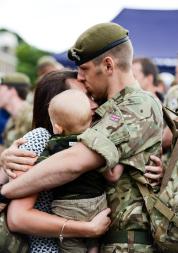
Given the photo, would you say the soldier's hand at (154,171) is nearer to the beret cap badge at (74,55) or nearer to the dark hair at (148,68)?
the beret cap badge at (74,55)

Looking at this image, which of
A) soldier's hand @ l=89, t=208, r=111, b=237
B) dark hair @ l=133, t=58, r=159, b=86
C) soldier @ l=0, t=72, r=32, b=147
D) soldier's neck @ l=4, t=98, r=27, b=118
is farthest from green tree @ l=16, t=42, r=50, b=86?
soldier's hand @ l=89, t=208, r=111, b=237

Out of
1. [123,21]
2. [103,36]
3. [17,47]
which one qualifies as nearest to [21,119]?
[103,36]

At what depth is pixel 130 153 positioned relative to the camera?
3.06m

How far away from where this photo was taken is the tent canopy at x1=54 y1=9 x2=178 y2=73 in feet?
42.0

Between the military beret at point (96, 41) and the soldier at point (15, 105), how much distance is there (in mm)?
4099

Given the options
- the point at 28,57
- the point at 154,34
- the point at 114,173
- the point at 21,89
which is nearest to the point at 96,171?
Answer: the point at 114,173

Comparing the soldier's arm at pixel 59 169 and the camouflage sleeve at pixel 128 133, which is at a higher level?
the camouflage sleeve at pixel 128 133

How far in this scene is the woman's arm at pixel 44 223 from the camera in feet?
9.93

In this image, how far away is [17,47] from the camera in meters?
98.6

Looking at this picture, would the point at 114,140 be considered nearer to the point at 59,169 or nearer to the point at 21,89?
the point at 59,169

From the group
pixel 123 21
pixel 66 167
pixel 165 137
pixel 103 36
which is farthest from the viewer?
pixel 123 21

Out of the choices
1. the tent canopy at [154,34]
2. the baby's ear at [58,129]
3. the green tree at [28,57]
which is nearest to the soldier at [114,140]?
the baby's ear at [58,129]

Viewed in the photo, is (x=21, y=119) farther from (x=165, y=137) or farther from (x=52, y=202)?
(x=52, y=202)

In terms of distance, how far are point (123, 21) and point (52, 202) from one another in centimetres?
1014
